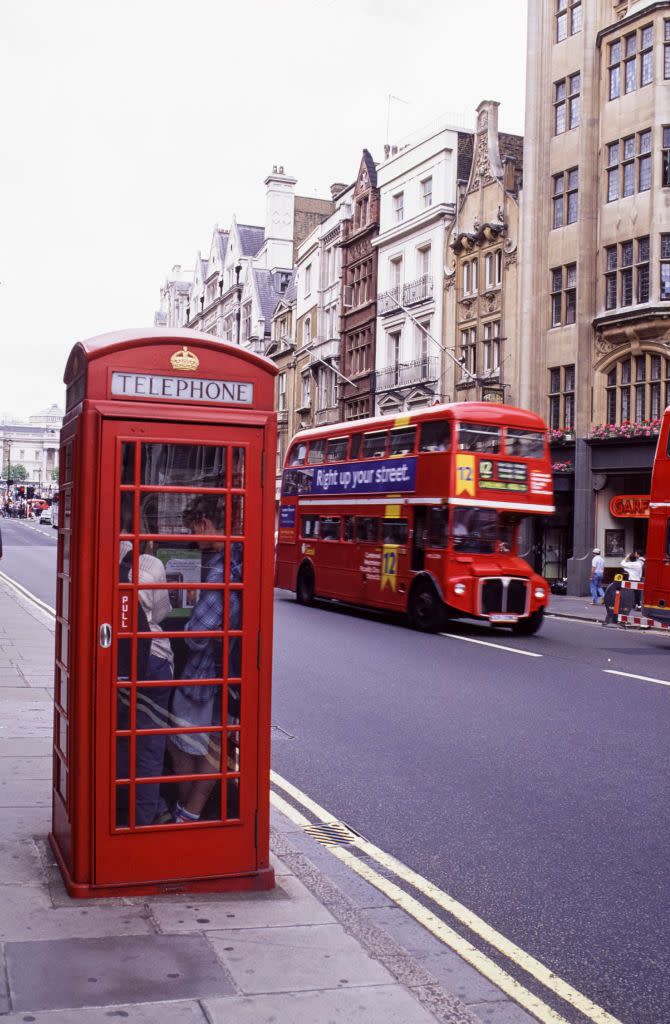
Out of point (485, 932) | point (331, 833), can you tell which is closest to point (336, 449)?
point (331, 833)

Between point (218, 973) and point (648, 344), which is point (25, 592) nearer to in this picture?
point (648, 344)

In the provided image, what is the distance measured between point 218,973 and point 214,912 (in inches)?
30.6

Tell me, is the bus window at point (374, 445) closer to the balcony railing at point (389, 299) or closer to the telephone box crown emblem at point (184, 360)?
the telephone box crown emblem at point (184, 360)

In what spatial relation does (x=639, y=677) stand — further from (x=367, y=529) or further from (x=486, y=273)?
(x=486, y=273)

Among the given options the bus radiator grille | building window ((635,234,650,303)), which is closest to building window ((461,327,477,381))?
building window ((635,234,650,303))

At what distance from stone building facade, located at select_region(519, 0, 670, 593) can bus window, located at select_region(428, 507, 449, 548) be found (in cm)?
1301

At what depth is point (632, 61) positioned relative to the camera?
32.9m

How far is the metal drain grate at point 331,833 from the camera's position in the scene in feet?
22.0

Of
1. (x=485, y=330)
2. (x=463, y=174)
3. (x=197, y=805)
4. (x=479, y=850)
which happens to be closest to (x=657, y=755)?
(x=479, y=850)

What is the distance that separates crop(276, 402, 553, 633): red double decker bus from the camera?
1997 cm

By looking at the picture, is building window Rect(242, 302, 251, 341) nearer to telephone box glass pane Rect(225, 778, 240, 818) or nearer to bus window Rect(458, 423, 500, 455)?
bus window Rect(458, 423, 500, 455)

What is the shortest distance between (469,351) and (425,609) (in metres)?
21.5

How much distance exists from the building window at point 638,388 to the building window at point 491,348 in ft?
18.5

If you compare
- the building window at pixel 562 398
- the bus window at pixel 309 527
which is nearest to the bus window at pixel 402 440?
the bus window at pixel 309 527
